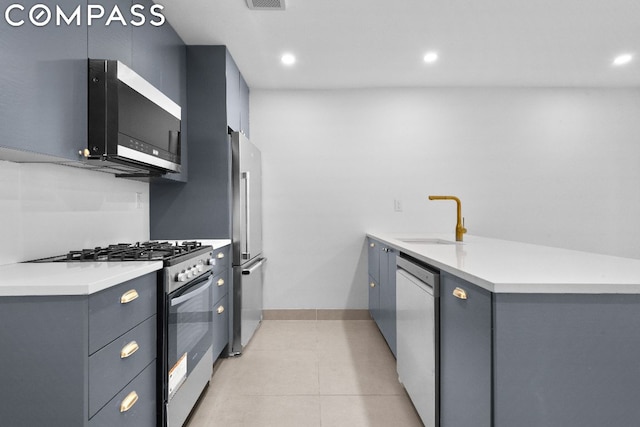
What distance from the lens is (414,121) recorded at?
360cm

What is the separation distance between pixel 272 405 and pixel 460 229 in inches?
69.3

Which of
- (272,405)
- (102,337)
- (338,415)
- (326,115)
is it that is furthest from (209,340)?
(326,115)

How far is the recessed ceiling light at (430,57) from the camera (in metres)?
2.86

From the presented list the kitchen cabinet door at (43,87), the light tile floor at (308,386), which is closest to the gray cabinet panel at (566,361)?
the light tile floor at (308,386)

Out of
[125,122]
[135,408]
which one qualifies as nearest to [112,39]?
[125,122]

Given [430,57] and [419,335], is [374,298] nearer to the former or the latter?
[419,335]

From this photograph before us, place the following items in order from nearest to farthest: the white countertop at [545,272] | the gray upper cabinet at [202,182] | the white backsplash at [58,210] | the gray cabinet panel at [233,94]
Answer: the white countertop at [545,272]
the white backsplash at [58,210]
the gray upper cabinet at [202,182]
the gray cabinet panel at [233,94]

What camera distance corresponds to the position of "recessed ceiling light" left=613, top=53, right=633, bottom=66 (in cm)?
296

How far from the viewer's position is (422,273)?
1621 mm

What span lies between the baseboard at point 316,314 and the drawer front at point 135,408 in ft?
6.91

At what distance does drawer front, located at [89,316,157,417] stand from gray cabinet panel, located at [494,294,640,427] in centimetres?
125

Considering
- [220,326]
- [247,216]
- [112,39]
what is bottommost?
[220,326]

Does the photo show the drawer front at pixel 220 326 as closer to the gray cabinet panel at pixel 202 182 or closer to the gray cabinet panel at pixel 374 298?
the gray cabinet panel at pixel 202 182

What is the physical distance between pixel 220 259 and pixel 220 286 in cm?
20
